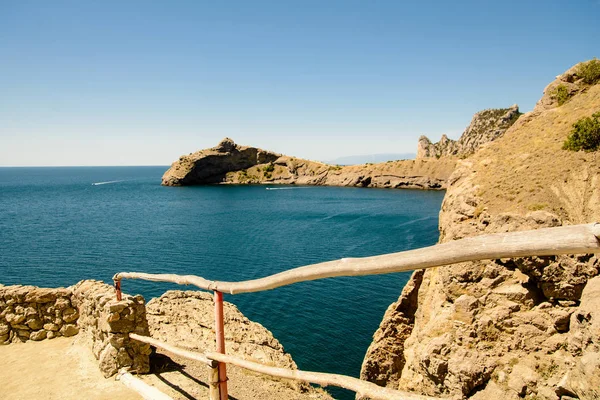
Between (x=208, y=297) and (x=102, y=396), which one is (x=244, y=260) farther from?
(x=102, y=396)

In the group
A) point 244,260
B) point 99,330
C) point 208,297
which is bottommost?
point 244,260

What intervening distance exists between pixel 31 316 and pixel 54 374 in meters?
3.76

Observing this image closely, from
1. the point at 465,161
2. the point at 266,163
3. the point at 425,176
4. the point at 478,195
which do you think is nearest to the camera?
the point at 478,195

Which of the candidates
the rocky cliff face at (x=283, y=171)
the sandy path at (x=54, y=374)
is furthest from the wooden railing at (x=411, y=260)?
the rocky cliff face at (x=283, y=171)

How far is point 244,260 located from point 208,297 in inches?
969

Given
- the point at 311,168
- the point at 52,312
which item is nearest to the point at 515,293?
Result: the point at 52,312

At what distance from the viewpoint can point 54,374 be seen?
1016cm

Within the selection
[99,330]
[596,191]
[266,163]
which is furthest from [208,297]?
[266,163]

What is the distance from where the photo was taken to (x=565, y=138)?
1472cm

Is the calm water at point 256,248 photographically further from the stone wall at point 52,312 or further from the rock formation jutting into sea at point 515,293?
the stone wall at point 52,312

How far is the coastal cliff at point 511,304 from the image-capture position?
808 centimetres

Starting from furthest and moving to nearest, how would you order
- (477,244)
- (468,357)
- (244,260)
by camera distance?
(244,260) → (468,357) → (477,244)

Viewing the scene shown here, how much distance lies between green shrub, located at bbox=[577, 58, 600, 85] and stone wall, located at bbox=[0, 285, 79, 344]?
1055 inches

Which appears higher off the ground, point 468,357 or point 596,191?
point 596,191
